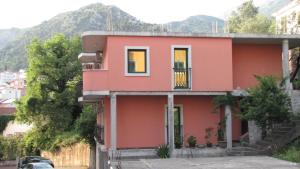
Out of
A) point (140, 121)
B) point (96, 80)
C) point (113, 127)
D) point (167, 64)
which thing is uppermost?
point (167, 64)

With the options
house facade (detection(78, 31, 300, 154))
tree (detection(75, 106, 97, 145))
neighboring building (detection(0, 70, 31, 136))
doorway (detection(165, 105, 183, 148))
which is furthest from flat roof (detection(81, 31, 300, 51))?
neighboring building (detection(0, 70, 31, 136))

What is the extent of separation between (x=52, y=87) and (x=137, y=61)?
2369 cm

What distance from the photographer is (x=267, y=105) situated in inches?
874

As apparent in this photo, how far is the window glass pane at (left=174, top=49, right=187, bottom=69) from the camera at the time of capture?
82.5ft

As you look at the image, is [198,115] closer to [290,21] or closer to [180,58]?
[180,58]

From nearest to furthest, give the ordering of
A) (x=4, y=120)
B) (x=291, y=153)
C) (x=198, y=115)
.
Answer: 1. (x=291, y=153)
2. (x=198, y=115)
3. (x=4, y=120)

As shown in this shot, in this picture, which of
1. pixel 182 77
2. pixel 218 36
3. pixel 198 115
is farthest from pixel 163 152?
pixel 218 36

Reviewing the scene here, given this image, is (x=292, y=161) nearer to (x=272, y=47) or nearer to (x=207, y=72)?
(x=207, y=72)

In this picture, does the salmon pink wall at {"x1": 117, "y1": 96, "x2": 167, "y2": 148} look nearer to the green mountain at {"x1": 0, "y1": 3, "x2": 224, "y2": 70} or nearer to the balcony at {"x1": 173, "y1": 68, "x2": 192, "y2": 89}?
the balcony at {"x1": 173, "y1": 68, "x2": 192, "y2": 89}

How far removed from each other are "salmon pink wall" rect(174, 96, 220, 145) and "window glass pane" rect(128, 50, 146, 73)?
2.79m

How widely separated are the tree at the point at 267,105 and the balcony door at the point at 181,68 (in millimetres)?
3506

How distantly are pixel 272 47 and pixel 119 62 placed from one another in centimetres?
892

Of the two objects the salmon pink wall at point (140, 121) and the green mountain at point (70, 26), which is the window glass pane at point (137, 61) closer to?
the salmon pink wall at point (140, 121)

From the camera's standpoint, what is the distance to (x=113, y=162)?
21906mm
